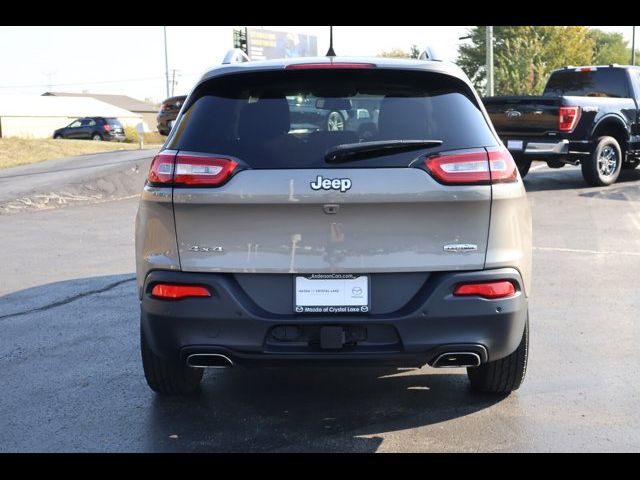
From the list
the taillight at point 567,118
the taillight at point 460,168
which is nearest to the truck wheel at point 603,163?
the taillight at point 567,118

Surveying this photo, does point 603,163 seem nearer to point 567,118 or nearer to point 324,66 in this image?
point 567,118

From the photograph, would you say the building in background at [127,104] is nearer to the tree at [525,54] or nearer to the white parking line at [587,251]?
the tree at [525,54]

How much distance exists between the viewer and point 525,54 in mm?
40812

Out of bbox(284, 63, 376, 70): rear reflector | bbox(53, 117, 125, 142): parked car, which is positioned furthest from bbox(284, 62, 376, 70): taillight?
bbox(53, 117, 125, 142): parked car

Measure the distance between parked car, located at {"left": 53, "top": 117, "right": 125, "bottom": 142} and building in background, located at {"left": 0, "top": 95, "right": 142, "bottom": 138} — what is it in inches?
548

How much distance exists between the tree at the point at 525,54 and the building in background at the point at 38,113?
3104cm

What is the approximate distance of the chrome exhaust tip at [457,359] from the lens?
3543 mm

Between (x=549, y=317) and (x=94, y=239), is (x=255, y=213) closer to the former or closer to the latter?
(x=549, y=317)

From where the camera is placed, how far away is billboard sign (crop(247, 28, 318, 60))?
5453 cm

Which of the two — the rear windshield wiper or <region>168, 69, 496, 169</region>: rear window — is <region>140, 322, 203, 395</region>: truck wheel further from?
the rear windshield wiper

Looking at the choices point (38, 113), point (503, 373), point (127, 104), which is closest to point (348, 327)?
point (503, 373)

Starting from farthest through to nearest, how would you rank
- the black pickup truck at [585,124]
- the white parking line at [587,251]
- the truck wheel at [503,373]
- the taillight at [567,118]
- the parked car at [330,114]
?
the black pickup truck at [585,124]
the taillight at [567,118]
the white parking line at [587,251]
the truck wheel at [503,373]
the parked car at [330,114]

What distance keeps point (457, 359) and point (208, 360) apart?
116 centimetres
